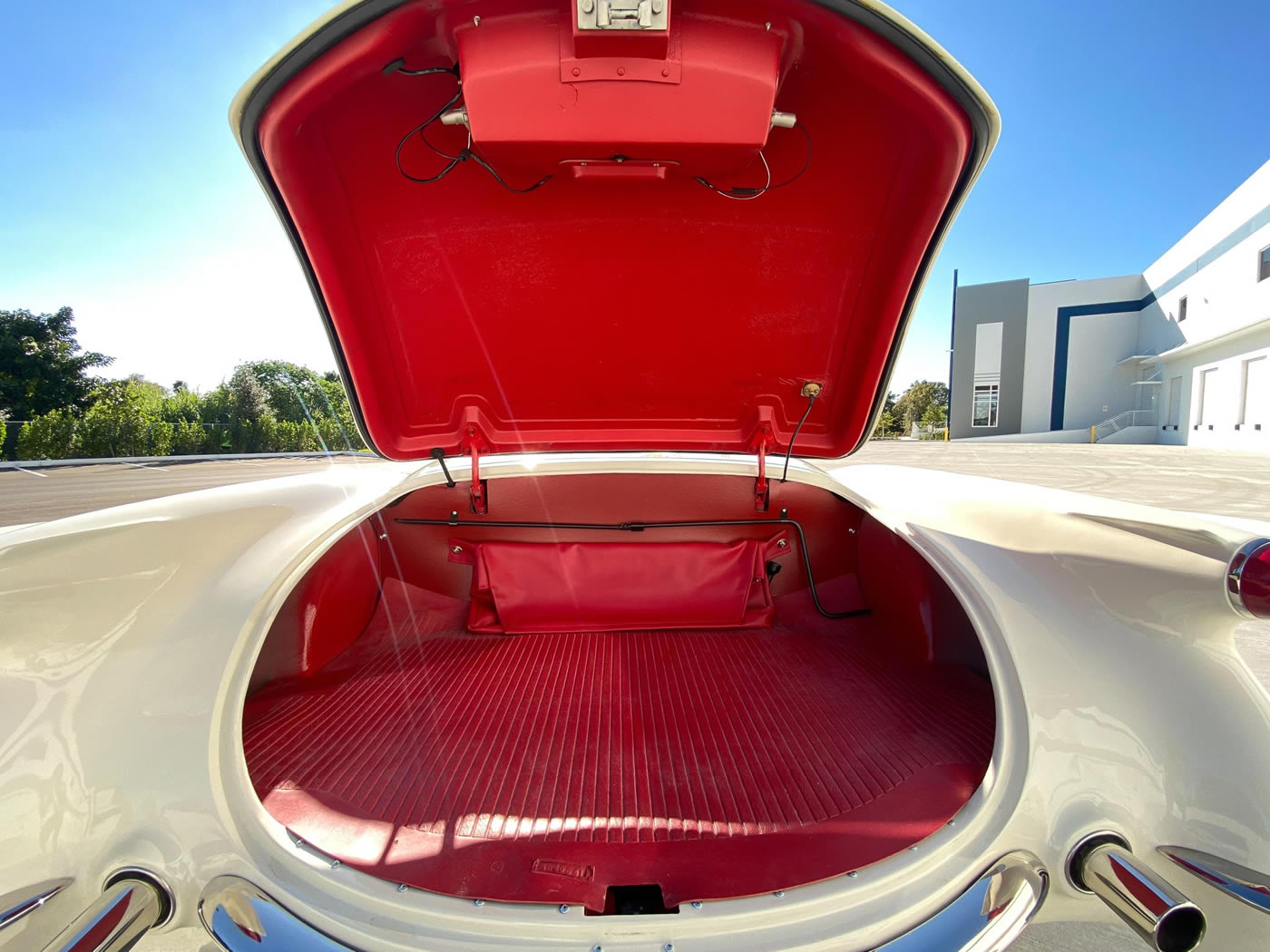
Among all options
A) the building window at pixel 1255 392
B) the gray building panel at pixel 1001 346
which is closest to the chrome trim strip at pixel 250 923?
the building window at pixel 1255 392

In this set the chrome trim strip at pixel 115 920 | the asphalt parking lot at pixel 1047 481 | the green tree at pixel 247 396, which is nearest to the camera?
the chrome trim strip at pixel 115 920

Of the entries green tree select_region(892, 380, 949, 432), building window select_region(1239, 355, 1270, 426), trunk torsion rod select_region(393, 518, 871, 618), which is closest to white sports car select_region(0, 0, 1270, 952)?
trunk torsion rod select_region(393, 518, 871, 618)

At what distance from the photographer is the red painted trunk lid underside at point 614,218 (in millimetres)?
1003

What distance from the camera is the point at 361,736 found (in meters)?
1.34

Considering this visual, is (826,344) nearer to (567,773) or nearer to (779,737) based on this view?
(779,737)

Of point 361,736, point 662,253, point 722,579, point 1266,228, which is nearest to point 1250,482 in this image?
point 722,579

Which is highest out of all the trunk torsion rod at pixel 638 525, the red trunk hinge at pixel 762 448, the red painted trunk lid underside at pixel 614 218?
the red painted trunk lid underside at pixel 614 218

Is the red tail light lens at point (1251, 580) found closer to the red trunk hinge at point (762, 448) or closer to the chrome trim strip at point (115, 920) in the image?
the red trunk hinge at point (762, 448)

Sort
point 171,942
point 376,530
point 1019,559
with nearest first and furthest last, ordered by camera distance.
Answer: point 1019,559, point 171,942, point 376,530

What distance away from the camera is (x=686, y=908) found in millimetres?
817

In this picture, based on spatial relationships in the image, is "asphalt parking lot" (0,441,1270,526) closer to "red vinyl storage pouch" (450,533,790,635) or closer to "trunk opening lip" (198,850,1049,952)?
"red vinyl storage pouch" (450,533,790,635)

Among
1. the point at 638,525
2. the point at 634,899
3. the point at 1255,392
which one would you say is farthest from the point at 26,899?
the point at 1255,392

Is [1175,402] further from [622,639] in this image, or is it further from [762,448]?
[622,639]

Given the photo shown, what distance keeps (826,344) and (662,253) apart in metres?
0.56
